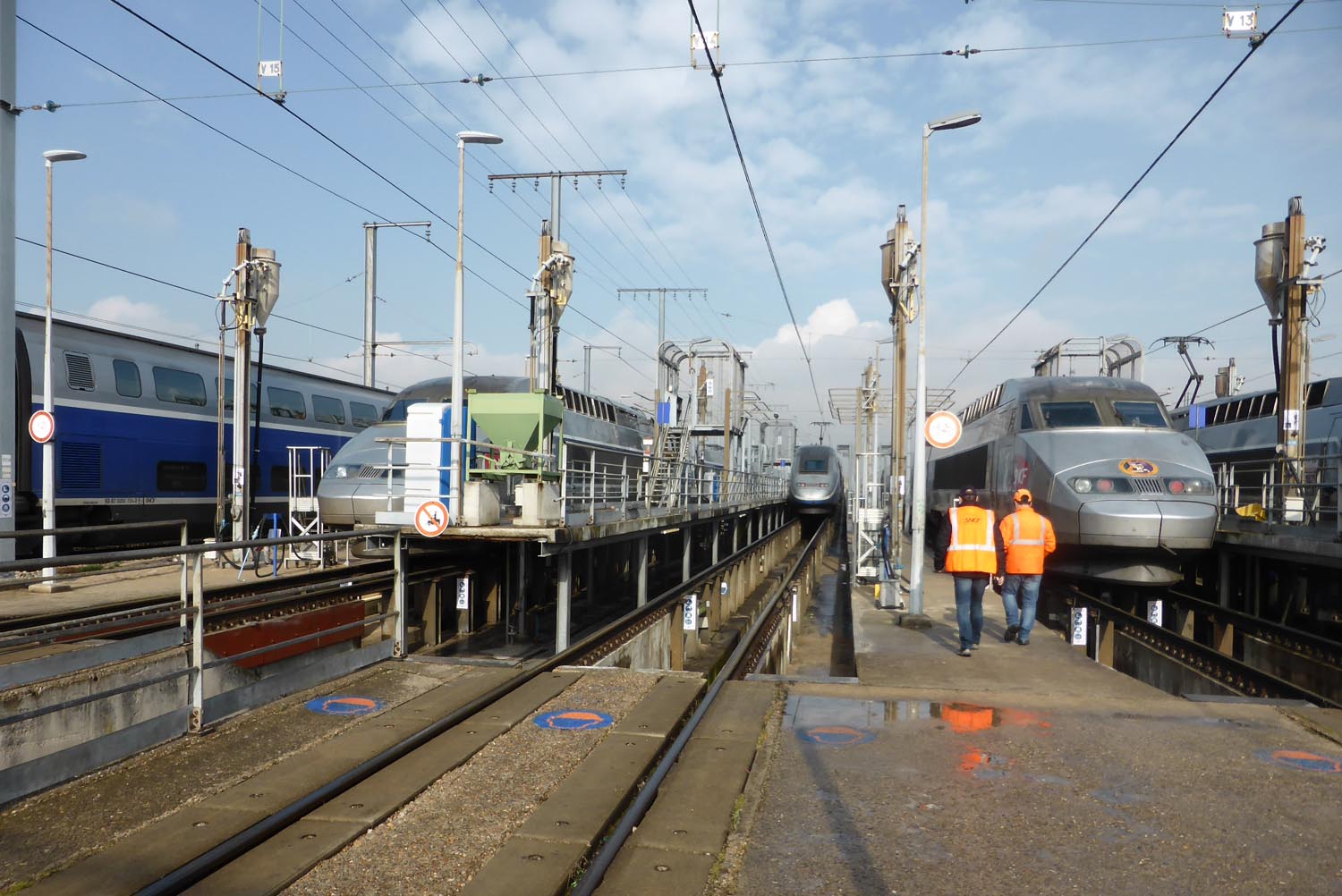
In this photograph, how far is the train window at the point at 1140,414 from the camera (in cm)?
1520

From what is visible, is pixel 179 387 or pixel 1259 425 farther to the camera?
pixel 1259 425

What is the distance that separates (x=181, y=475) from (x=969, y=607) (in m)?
16.3

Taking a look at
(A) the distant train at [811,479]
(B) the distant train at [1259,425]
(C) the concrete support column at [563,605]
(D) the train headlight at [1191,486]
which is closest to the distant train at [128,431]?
(C) the concrete support column at [563,605]

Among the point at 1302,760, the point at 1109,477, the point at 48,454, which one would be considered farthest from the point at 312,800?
the point at 1109,477

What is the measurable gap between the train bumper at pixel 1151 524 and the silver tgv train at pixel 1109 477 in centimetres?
1

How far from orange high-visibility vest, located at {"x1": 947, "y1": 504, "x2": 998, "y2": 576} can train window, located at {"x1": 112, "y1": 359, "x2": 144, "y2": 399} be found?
52.0ft

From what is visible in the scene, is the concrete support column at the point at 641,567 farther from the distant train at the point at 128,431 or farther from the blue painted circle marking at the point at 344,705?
the distant train at the point at 128,431

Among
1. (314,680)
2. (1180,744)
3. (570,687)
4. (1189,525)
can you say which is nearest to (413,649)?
(314,680)

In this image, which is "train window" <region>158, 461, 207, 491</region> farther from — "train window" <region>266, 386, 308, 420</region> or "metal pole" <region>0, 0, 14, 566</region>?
"metal pole" <region>0, 0, 14, 566</region>

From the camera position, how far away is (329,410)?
24844mm

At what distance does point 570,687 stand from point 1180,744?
4.64 meters

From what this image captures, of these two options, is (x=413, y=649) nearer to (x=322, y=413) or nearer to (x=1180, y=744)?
(x=1180, y=744)

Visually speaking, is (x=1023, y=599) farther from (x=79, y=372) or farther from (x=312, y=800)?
(x=79, y=372)

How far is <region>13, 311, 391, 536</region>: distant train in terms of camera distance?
1639cm
